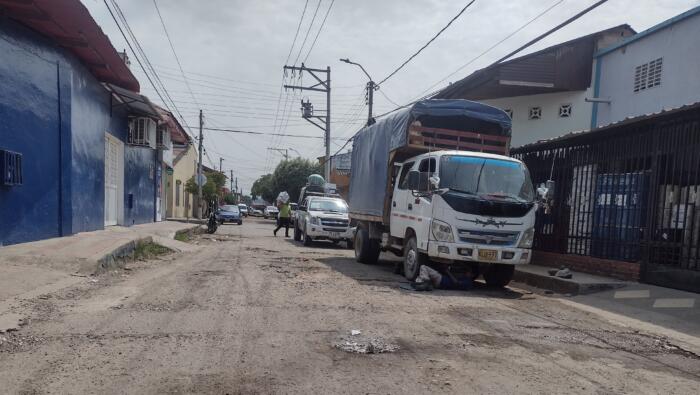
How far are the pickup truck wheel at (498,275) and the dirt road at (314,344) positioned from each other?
41.5 inches

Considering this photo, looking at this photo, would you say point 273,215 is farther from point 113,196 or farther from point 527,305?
point 527,305

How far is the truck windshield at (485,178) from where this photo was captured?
8359 mm

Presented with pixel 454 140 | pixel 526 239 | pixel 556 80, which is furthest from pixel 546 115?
pixel 526 239

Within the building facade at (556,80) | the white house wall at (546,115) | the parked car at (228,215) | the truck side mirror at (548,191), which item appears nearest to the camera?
the truck side mirror at (548,191)

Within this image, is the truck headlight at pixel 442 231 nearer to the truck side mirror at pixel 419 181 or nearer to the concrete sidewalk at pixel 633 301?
the truck side mirror at pixel 419 181

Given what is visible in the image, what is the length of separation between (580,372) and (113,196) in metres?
14.8

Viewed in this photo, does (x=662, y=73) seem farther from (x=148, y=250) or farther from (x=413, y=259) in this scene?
(x=148, y=250)

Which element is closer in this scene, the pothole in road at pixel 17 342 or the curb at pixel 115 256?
the pothole in road at pixel 17 342

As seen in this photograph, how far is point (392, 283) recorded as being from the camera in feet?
28.7

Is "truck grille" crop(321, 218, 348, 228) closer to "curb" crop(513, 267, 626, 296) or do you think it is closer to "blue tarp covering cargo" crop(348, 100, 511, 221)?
"blue tarp covering cargo" crop(348, 100, 511, 221)

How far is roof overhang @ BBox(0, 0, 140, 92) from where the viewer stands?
7992 millimetres

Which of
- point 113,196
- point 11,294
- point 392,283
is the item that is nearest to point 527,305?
point 392,283

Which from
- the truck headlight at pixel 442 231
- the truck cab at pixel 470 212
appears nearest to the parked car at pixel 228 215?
the truck cab at pixel 470 212

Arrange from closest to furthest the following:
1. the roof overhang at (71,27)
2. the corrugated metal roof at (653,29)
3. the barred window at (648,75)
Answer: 1. the roof overhang at (71,27)
2. the corrugated metal roof at (653,29)
3. the barred window at (648,75)
